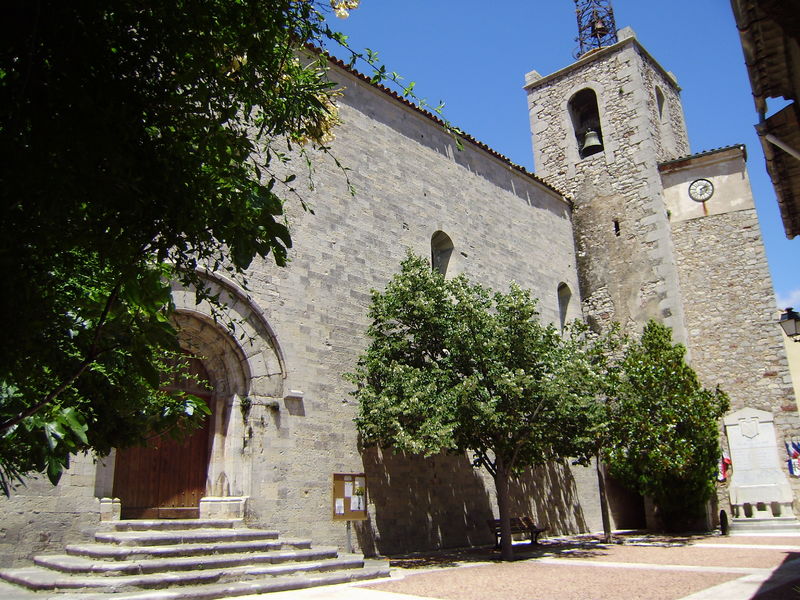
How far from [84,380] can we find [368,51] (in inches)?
98.4

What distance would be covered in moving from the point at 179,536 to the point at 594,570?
5818mm

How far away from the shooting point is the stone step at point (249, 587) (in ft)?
21.9

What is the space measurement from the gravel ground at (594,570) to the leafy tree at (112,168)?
5.59 m

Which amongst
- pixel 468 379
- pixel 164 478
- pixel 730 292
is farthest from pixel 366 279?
pixel 730 292

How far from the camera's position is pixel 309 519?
10516 mm

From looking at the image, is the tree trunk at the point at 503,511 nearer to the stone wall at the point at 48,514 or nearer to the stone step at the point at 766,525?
the stone wall at the point at 48,514

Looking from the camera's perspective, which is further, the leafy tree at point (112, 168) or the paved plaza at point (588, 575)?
the paved plaza at point (588, 575)

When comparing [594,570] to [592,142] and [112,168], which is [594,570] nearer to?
[112,168]

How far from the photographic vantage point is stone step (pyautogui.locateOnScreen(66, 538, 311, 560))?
7.51 metres

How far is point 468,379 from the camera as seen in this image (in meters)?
10.7

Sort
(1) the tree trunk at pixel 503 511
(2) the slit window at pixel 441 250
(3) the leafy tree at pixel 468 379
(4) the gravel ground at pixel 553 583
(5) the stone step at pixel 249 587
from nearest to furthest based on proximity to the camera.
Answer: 1. (5) the stone step at pixel 249 587
2. (4) the gravel ground at pixel 553 583
3. (3) the leafy tree at pixel 468 379
4. (1) the tree trunk at pixel 503 511
5. (2) the slit window at pixel 441 250

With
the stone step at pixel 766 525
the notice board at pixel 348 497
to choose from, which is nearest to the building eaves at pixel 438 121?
the notice board at pixel 348 497

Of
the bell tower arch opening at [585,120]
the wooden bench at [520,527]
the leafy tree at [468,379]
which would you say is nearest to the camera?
the leafy tree at [468,379]

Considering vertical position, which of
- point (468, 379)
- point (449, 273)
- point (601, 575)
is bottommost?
point (601, 575)
